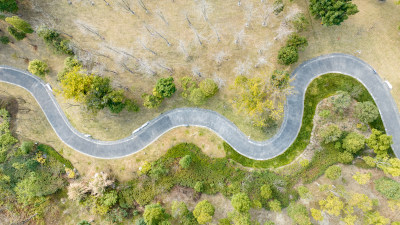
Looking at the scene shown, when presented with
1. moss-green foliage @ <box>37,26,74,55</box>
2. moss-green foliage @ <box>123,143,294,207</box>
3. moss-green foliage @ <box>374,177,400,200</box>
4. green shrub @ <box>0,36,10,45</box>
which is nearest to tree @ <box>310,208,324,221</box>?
moss-green foliage @ <box>123,143,294,207</box>

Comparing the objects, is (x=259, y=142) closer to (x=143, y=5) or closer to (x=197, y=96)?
(x=197, y=96)

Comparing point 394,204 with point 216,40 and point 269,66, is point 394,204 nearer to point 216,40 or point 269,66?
point 269,66

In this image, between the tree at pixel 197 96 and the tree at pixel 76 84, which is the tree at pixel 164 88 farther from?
the tree at pixel 76 84

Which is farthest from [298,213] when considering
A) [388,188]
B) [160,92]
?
[160,92]

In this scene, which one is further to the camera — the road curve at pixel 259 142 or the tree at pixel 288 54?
the road curve at pixel 259 142

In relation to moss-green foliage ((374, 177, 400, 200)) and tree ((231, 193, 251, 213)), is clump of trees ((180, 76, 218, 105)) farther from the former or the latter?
moss-green foliage ((374, 177, 400, 200))

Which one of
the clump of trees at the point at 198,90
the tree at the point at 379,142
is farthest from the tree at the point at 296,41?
the tree at the point at 379,142

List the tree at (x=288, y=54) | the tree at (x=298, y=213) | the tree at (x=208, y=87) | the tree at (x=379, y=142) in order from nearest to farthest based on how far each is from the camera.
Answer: the tree at (x=298, y=213) < the tree at (x=379, y=142) < the tree at (x=208, y=87) < the tree at (x=288, y=54)
